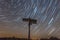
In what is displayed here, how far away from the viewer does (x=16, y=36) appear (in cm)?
495

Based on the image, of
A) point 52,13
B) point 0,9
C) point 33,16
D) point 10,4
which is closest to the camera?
point 10,4

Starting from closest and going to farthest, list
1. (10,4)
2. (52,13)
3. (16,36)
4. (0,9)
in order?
(10,4) → (0,9) → (52,13) → (16,36)

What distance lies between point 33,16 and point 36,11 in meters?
0.33

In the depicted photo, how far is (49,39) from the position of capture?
5094mm

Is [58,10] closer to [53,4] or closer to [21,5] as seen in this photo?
[53,4]

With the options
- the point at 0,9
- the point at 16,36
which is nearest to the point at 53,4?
the point at 0,9

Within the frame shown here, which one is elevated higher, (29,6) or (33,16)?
(29,6)

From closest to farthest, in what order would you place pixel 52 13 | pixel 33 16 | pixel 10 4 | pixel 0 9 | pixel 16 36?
pixel 10 4
pixel 0 9
pixel 52 13
pixel 33 16
pixel 16 36

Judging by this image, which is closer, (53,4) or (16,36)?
(53,4)

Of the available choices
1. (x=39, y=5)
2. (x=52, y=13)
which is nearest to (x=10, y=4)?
(x=39, y=5)

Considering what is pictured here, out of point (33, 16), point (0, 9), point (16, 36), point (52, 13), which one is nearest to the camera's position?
point (0, 9)

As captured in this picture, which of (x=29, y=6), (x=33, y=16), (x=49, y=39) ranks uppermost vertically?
(x=29, y=6)

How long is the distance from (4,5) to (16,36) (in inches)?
109

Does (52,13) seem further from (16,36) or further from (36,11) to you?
(16,36)
